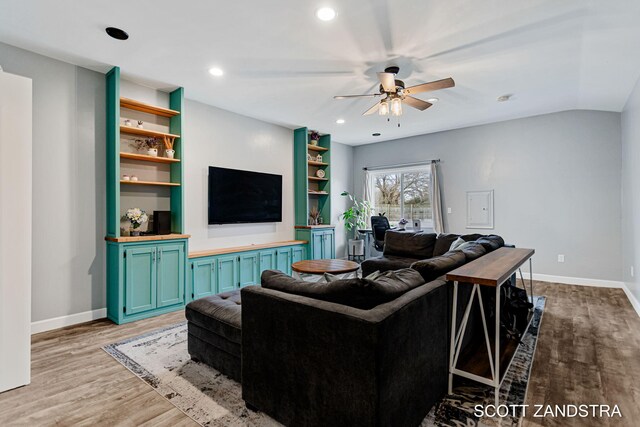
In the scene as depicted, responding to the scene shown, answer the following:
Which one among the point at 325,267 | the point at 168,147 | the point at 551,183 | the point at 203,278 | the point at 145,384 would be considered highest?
the point at 168,147

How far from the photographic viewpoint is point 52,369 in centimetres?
242

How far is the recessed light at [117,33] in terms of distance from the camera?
271 centimetres

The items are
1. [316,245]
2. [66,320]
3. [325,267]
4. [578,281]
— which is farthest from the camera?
[316,245]

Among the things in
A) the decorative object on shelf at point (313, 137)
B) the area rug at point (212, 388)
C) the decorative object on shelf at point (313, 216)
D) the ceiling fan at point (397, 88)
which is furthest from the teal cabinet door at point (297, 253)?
the ceiling fan at point (397, 88)

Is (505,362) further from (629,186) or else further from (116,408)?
(629,186)

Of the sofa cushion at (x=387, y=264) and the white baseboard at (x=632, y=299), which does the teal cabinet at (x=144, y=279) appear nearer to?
the sofa cushion at (x=387, y=264)

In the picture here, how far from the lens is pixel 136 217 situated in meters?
3.60

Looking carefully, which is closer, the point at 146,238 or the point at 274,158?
the point at 146,238

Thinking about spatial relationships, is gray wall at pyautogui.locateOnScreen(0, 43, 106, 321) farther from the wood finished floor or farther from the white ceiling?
the wood finished floor

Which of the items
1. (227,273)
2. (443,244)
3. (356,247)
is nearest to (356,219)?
(356,247)

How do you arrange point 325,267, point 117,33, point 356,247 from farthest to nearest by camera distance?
1. point 356,247
2. point 325,267
3. point 117,33

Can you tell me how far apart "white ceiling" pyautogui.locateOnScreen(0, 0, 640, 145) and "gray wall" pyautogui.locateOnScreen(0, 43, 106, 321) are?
217 millimetres

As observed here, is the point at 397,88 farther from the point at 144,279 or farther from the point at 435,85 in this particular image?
the point at 144,279

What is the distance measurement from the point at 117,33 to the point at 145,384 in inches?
113
